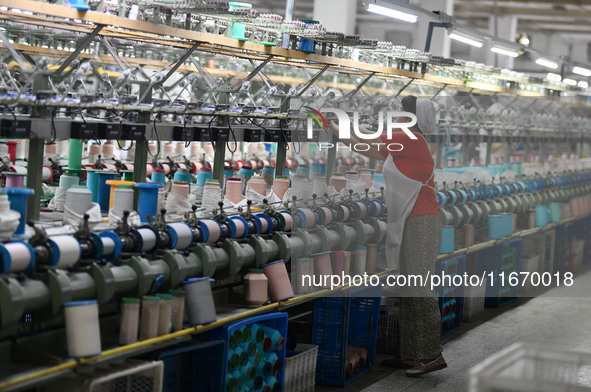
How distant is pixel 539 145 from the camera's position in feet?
32.5

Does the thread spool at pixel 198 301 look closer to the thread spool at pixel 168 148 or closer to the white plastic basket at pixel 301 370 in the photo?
the white plastic basket at pixel 301 370

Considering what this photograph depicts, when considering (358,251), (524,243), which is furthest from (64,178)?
(524,243)

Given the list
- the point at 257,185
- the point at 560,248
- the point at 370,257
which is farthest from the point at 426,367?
the point at 560,248

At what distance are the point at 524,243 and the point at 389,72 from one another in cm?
218

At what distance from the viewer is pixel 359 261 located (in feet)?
17.3

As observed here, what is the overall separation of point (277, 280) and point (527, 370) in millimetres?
1814

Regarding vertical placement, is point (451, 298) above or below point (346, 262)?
below

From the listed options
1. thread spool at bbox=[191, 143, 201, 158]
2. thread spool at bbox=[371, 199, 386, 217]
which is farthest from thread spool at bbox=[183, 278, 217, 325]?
thread spool at bbox=[191, 143, 201, 158]

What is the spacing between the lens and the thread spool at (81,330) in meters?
3.12

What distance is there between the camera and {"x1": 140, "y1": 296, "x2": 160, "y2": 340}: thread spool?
11.5 feet

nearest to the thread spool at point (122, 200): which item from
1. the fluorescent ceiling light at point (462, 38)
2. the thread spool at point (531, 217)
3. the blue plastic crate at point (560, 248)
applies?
the fluorescent ceiling light at point (462, 38)

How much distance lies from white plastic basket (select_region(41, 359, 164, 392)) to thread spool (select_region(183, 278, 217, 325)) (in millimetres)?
369

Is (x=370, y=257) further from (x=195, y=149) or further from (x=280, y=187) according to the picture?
(x=195, y=149)

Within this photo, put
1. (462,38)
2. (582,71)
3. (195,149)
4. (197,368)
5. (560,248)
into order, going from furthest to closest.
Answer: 1. (582,71)
2. (560,248)
3. (462,38)
4. (195,149)
5. (197,368)
